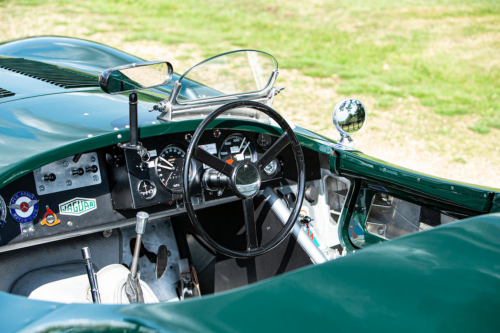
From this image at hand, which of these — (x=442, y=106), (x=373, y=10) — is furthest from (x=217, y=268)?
(x=373, y=10)

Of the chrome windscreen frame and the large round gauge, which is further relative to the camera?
the large round gauge

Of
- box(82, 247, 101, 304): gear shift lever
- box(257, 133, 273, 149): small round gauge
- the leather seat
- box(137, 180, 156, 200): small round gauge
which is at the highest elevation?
box(257, 133, 273, 149): small round gauge

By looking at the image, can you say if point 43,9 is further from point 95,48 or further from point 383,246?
point 383,246

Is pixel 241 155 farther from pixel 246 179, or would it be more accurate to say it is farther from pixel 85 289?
pixel 85 289

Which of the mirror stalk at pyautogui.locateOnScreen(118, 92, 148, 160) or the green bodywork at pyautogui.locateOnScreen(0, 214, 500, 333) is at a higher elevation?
the mirror stalk at pyautogui.locateOnScreen(118, 92, 148, 160)

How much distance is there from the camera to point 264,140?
9.58 feet

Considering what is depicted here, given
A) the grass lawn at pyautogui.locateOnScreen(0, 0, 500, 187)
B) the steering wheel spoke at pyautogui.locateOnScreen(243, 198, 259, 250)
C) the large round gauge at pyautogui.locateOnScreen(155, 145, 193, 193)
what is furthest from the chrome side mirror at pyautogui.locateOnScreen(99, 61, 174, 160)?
the grass lawn at pyautogui.locateOnScreen(0, 0, 500, 187)

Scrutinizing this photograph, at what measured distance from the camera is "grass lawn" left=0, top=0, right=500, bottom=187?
7.45 meters

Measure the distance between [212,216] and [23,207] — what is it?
3.72ft

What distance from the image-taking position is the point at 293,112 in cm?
800

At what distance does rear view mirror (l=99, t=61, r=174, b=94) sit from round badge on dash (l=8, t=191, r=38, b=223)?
1.99 feet

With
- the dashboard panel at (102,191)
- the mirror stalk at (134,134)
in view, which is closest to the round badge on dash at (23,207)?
the dashboard panel at (102,191)

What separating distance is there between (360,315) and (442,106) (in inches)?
314

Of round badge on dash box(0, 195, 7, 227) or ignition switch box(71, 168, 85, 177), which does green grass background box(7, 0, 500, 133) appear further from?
round badge on dash box(0, 195, 7, 227)
